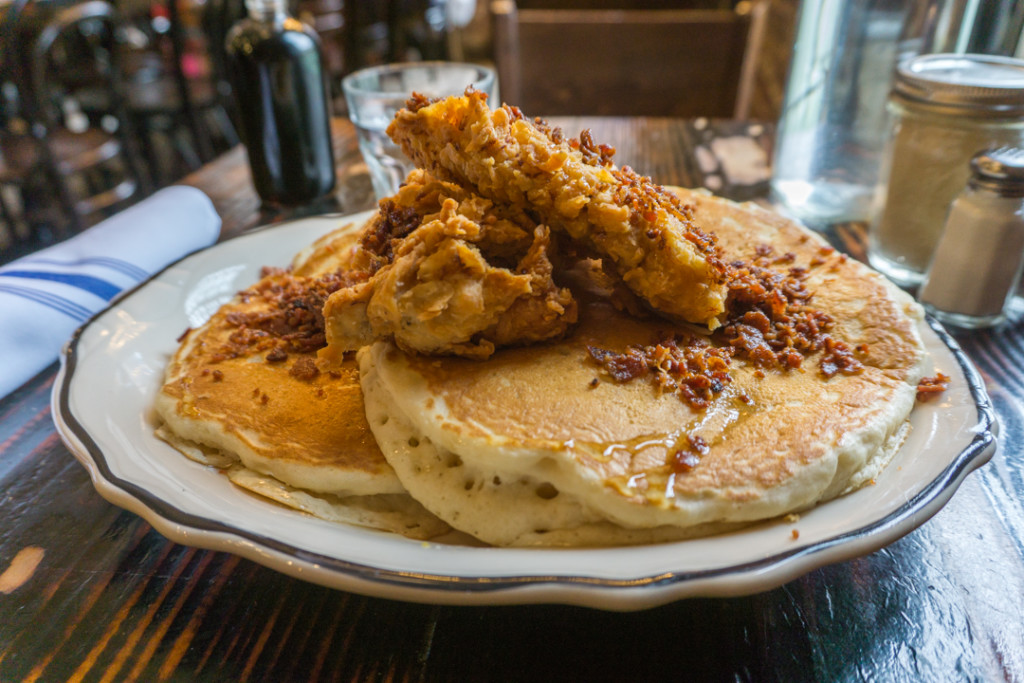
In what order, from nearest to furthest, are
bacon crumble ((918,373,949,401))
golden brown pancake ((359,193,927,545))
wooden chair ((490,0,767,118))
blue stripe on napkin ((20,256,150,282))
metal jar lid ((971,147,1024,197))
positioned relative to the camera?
golden brown pancake ((359,193,927,545)) → bacon crumble ((918,373,949,401)) → metal jar lid ((971,147,1024,197)) → blue stripe on napkin ((20,256,150,282)) → wooden chair ((490,0,767,118))

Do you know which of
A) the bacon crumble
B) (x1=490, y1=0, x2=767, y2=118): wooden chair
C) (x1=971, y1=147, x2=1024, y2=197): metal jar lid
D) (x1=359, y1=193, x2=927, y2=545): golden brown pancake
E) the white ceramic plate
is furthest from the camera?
(x1=490, y1=0, x2=767, y2=118): wooden chair

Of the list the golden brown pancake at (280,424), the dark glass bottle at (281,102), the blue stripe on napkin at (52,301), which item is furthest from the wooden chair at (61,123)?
the golden brown pancake at (280,424)

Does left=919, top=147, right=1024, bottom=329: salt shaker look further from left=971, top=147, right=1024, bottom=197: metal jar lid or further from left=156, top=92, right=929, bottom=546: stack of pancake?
left=156, top=92, right=929, bottom=546: stack of pancake

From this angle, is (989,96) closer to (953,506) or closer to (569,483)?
(953,506)

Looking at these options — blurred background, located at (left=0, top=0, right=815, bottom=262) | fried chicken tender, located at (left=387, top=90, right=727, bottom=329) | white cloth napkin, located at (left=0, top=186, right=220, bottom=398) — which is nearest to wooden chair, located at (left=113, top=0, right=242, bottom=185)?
blurred background, located at (left=0, top=0, right=815, bottom=262)

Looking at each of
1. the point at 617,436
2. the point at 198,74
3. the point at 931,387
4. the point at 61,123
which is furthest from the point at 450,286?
the point at 198,74

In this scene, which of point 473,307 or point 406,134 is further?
point 406,134

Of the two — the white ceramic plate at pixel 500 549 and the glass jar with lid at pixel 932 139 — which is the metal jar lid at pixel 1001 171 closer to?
the glass jar with lid at pixel 932 139

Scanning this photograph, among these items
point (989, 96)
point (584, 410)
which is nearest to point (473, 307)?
point (584, 410)
